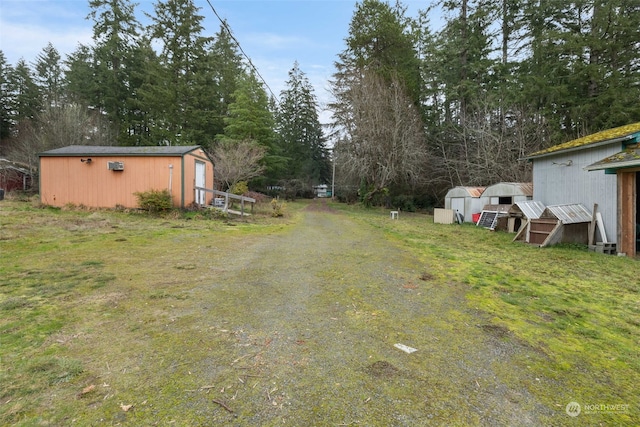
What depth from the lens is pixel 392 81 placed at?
22.6 metres

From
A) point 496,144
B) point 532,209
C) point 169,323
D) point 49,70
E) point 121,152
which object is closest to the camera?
point 169,323

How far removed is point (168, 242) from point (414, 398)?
715 cm

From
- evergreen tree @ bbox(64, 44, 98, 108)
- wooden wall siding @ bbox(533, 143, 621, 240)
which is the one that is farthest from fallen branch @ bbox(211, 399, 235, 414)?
evergreen tree @ bbox(64, 44, 98, 108)

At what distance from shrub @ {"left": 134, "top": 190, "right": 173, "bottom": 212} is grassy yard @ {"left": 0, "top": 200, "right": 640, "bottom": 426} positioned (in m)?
4.85

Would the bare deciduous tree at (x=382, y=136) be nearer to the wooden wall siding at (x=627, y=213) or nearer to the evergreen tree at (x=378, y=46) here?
the evergreen tree at (x=378, y=46)

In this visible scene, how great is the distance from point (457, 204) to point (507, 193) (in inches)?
122

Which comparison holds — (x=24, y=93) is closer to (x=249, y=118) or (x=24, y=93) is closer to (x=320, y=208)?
(x=249, y=118)

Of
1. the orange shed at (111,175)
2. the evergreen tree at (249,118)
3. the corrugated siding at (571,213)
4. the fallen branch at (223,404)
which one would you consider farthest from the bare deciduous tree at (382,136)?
the fallen branch at (223,404)

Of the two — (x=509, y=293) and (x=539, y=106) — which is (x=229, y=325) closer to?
(x=509, y=293)

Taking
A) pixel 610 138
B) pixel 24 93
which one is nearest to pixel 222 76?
pixel 24 93

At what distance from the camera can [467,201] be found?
15516 mm

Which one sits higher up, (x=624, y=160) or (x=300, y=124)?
(x=300, y=124)

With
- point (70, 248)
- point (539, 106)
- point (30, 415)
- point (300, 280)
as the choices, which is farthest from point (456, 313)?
point (539, 106)

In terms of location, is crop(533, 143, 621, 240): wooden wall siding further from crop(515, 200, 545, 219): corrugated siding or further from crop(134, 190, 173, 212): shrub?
crop(134, 190, 173, 212): shrub
